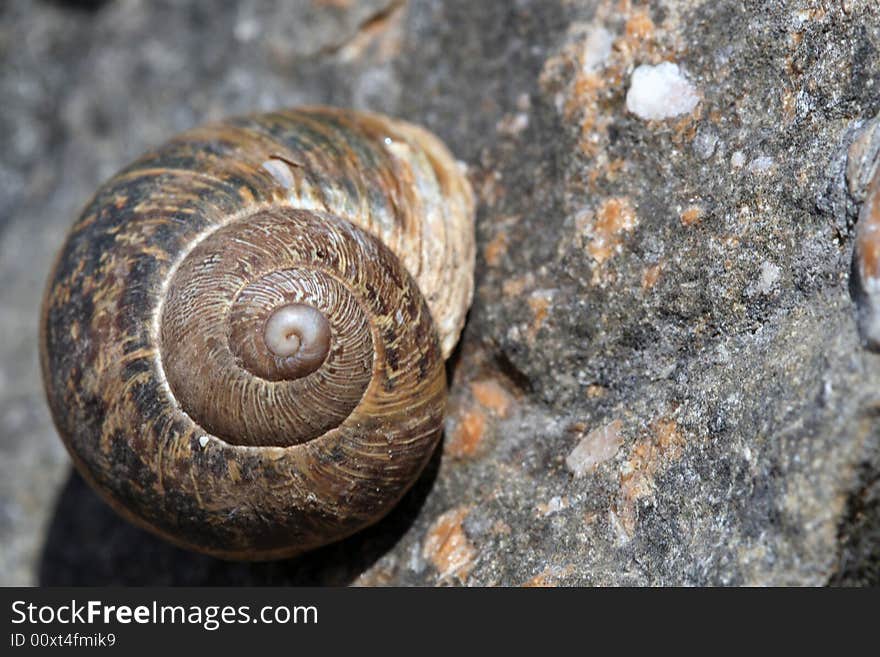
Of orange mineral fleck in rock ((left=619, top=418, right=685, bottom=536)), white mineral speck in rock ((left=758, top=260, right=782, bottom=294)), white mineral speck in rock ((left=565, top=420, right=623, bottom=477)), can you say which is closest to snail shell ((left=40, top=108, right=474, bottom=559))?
white mineral speck in rock ((left=565, top=420, right=623, bottom=477))

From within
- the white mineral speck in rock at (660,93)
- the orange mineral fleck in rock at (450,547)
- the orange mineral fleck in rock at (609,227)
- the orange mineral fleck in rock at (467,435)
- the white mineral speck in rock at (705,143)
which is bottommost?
the orange mineral fleck in rock at (450,547)

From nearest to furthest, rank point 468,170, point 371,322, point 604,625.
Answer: point 604,625 < point 371,322 < point 468,170

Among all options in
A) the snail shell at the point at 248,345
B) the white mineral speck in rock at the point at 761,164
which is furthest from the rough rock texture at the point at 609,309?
the snail shell at the point at 248,345

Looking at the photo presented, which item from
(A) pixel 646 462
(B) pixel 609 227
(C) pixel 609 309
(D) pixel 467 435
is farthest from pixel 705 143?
(D) pixel 467 435

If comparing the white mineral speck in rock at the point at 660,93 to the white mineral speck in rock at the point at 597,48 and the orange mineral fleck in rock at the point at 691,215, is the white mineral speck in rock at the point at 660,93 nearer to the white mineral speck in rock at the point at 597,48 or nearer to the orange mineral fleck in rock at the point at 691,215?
the white mineral speck in rock at the point at 597,48

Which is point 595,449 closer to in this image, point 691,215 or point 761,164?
point 691,215

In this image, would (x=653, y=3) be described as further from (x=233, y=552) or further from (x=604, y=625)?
(x=233, y=552)

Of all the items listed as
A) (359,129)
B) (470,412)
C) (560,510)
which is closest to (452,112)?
(359,129)
